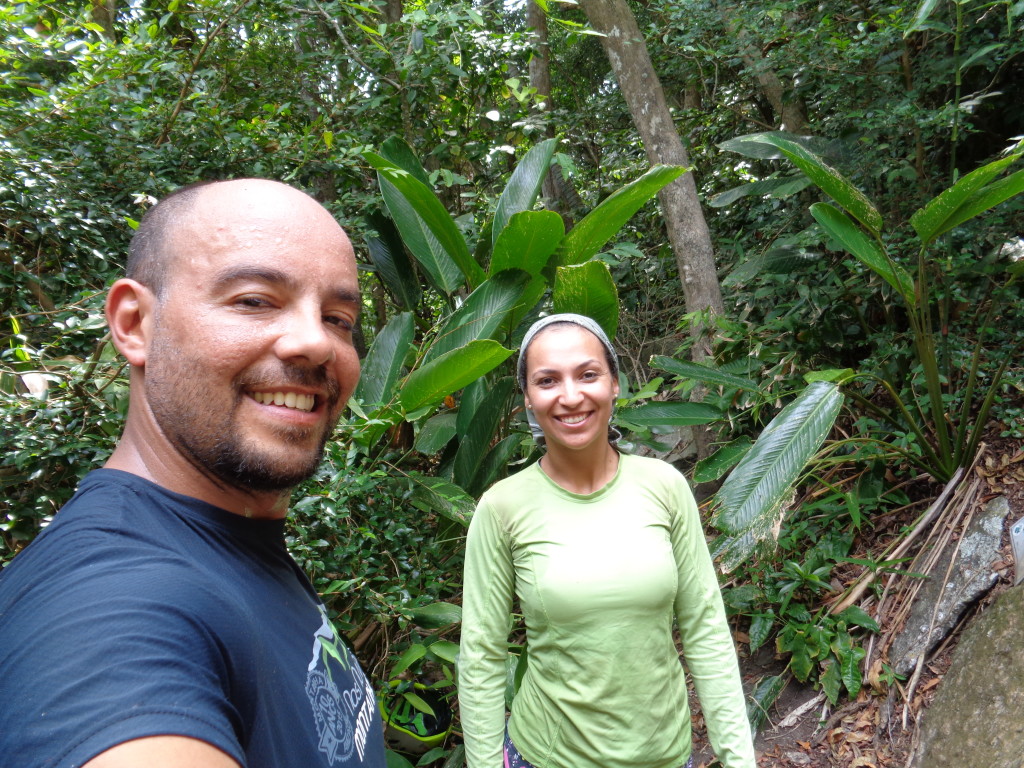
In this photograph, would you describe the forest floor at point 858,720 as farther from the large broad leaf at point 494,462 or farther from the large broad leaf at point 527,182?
the large broad leaf at point 527,182

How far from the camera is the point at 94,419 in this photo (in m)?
1.93

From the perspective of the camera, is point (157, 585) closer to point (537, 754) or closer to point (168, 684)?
point (168, 684)

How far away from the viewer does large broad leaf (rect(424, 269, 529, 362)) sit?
262 centimetres

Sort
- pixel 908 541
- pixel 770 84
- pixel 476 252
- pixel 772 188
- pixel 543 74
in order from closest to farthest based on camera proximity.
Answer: pixel 908 541 < pixel 476 252 < pixel 772 188 < pixel 770 84 < pixel 543 74

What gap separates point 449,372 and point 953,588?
2.31m

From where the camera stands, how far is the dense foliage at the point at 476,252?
2.25m

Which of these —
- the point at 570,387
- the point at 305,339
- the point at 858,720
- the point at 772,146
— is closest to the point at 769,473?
the point at 570,387

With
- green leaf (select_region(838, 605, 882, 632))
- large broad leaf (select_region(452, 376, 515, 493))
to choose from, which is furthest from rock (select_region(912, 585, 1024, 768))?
large broad leaf (select_region(452, 376, 515, 493))

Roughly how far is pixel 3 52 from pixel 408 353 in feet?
5.89

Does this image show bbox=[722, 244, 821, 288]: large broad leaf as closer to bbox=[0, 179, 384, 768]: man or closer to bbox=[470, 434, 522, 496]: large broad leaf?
bbox=[470, 434, 522, 496]: large broad leaf

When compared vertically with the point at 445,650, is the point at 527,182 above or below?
above

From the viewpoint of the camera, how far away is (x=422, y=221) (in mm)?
3055

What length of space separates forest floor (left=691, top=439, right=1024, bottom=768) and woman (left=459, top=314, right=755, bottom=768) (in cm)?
128

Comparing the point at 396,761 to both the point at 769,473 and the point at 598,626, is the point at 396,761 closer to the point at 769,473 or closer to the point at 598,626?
the point at 598,626
